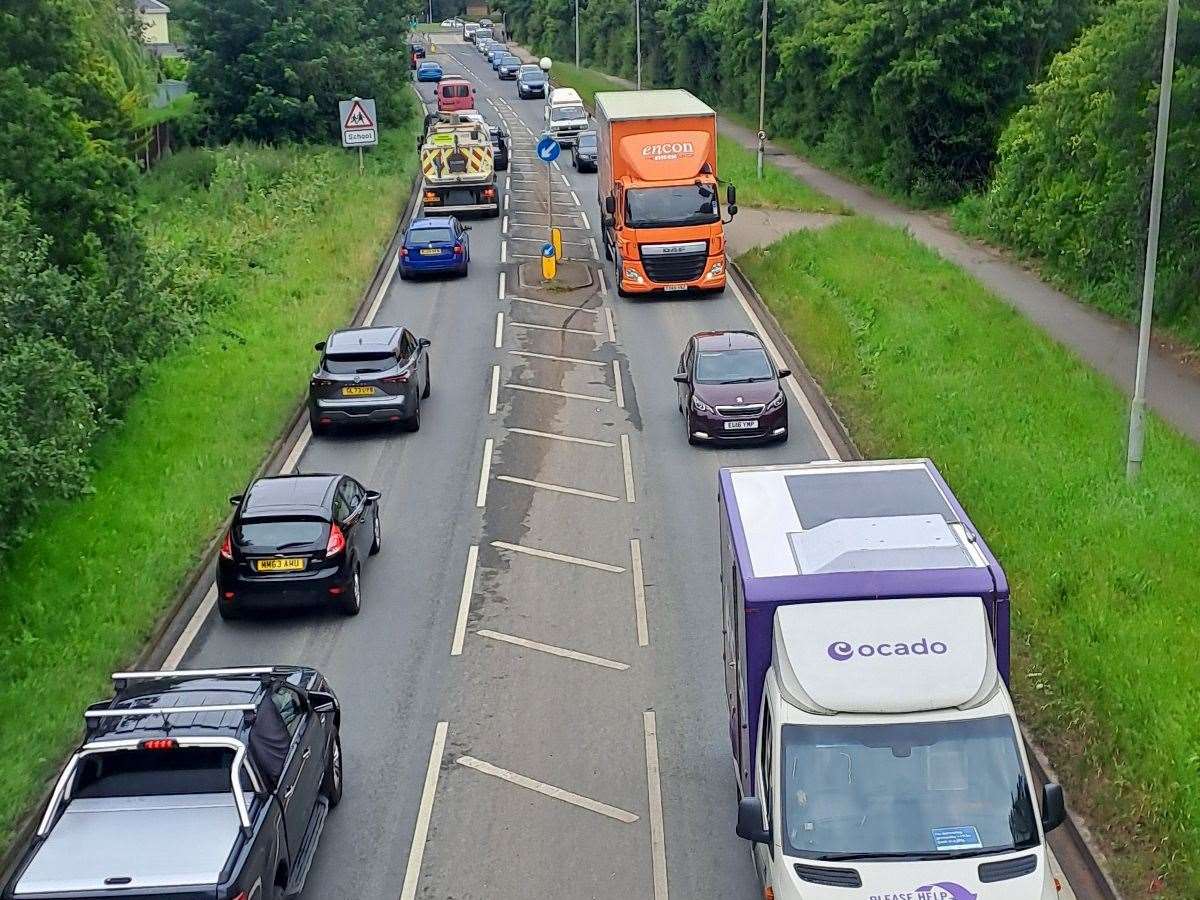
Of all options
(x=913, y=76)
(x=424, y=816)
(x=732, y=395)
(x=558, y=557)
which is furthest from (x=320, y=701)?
(x=913, y=76)

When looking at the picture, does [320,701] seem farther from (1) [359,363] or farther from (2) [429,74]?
(2) [429,74]

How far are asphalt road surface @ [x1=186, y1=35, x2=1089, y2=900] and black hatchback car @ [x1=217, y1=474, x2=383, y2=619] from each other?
441mm

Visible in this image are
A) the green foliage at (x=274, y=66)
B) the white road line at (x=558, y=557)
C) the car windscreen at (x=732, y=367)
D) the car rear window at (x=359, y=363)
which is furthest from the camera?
the green foliage at (x=274, y=66)

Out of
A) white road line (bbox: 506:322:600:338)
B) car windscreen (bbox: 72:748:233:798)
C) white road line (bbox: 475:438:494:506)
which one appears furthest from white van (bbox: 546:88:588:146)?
car windscreen (bbox: 72:748:233:798)

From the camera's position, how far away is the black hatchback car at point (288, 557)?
1633 cm

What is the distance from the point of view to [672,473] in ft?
70.8

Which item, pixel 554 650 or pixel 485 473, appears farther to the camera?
pixel 485 473

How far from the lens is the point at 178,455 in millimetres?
21828

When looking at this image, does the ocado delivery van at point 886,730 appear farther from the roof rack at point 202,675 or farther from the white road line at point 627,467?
the white road line at point 627,467

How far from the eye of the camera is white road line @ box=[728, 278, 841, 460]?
22.3 meters

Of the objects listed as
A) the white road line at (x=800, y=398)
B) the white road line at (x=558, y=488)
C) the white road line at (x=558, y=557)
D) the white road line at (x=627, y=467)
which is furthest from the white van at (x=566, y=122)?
the white road line at (x=558, y=557)

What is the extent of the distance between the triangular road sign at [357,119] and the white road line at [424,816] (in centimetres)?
3092

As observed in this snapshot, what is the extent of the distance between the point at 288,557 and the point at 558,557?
3.68 meters

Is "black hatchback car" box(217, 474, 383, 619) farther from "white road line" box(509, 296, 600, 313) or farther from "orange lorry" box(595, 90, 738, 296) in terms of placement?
"orange lorry" box(595, 90, 738, 296)
